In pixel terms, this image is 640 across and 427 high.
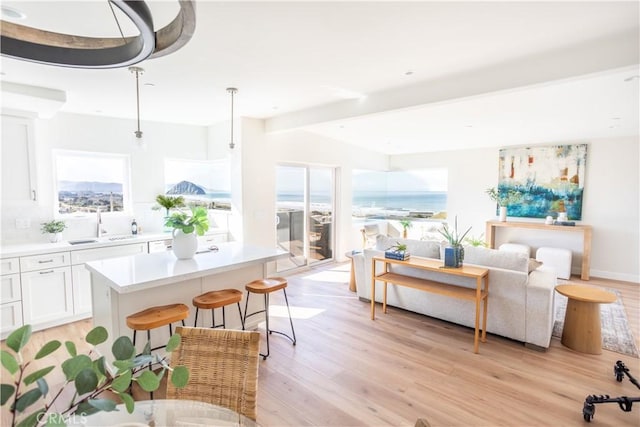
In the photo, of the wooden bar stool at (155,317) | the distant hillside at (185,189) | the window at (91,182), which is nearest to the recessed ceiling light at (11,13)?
the wooden bar stool at (155,317)

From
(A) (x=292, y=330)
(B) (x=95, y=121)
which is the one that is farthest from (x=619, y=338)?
(B) (x=95, y=121)

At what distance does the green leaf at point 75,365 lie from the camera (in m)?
0.80

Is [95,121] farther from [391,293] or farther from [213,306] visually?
[391,293]

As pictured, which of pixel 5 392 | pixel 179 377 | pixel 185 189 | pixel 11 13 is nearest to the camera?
pixel 5 392

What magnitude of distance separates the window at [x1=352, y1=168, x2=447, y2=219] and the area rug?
368cm

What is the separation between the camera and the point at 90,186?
453cm

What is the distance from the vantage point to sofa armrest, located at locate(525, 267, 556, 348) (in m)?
3.06

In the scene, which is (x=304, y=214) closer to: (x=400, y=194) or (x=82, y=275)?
(x=400, y=194)

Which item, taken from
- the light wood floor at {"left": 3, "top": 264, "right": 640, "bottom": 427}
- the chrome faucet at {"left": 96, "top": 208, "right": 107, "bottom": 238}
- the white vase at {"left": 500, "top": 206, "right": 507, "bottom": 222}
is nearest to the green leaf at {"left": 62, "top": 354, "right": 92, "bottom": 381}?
the light wood floor at {"left": 3, "top": 264, "right": 640, "bottom": 427}

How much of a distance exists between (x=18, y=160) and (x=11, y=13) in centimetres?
230

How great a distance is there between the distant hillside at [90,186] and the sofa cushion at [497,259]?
16.0 ft

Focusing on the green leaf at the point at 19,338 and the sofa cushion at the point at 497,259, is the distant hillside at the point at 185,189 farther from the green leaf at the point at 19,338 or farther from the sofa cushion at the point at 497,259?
the green leaf at the point at 19,338

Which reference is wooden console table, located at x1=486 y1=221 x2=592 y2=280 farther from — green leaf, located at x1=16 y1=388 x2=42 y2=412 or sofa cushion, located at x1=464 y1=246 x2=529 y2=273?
green leaf, located at x1=16 y1=388 x2=42 y2=412

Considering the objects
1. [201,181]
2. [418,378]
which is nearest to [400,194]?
[201,181]
